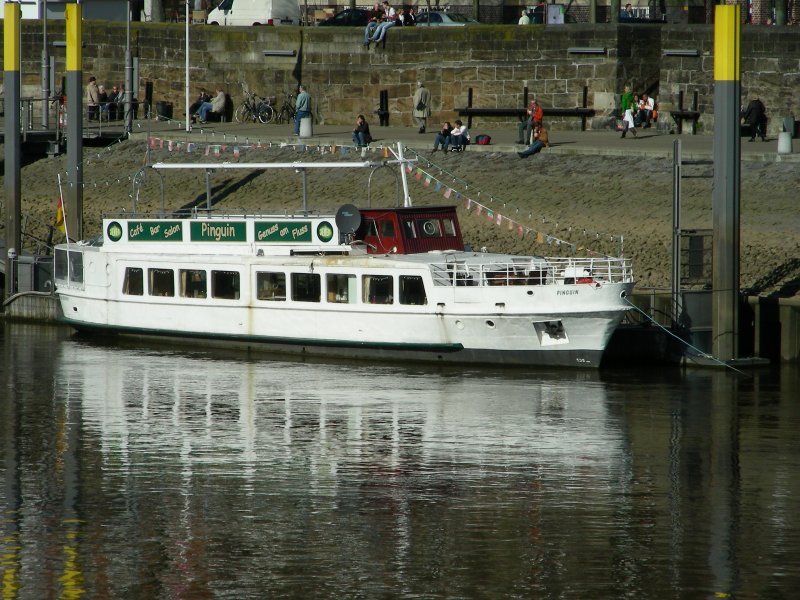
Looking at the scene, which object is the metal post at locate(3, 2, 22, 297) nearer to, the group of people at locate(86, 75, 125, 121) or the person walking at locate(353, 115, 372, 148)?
the person walking at locate(353, 115, 372, 148)

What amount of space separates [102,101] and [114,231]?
65.4 feet

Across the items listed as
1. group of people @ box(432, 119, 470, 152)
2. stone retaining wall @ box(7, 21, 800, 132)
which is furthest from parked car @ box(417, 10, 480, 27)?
group of people @ box(432, 119, 470, 152)

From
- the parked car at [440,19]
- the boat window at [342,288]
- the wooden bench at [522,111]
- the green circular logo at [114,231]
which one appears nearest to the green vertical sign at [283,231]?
the boat window at [342,288]

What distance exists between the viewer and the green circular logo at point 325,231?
108 ft

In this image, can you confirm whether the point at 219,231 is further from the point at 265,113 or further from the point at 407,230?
the point at 265,113

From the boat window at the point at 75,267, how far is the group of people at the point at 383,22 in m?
18.5

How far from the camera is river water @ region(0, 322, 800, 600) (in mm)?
18031

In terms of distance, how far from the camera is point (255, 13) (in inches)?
2341

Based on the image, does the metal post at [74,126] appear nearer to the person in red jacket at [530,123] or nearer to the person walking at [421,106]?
the person in red jacket at [530,123]

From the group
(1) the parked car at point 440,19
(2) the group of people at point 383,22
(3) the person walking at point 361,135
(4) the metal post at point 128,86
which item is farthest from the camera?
(1) the parked car at point 440,19

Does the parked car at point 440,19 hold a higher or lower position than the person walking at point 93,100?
higher

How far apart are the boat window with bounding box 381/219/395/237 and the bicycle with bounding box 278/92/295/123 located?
69.6 feet

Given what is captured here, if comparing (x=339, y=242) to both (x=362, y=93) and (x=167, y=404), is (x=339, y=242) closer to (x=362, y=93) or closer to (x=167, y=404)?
(x=167, y=404)

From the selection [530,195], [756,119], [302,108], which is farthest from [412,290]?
[302,108]
